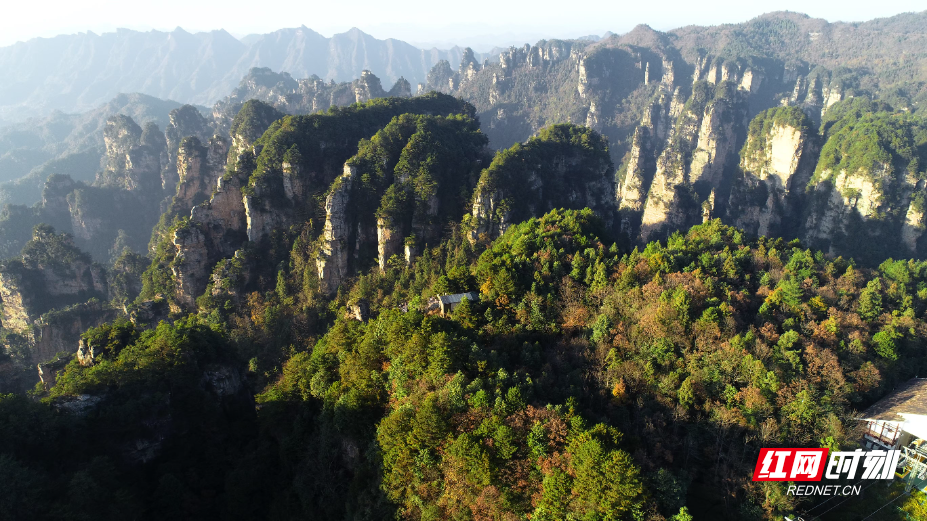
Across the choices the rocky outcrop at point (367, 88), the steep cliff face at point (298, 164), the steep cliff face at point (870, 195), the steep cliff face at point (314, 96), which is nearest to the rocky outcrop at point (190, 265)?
the steep cliff face at point (298, 164)

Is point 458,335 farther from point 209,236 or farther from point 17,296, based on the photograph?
point 17,296

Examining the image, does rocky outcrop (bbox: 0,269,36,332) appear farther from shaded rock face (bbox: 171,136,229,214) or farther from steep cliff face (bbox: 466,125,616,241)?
steep cliff face (bbox: 466,125,616,241)

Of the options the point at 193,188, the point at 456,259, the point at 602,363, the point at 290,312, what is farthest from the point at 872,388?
the point at 193,188

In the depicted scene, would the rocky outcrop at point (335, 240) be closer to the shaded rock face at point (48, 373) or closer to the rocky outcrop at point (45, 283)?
the shaded rock face at point (48, 373)

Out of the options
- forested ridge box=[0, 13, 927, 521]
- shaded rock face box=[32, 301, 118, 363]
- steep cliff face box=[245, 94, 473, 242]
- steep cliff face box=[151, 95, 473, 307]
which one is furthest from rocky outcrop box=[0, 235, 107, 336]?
steep cliff face box=[245, 94, 473, 242]

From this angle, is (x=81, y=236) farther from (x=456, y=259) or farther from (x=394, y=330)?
(x=394, y=330)
